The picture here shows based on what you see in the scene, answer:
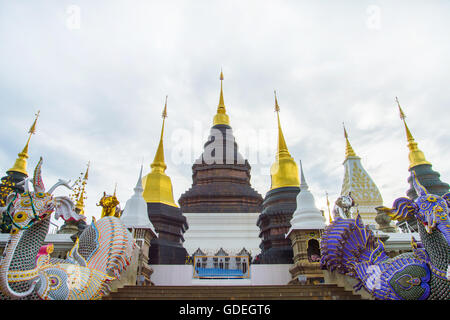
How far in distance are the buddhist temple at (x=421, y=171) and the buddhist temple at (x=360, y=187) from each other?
2.60 m

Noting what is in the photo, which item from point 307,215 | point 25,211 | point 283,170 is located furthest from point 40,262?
point 283,170

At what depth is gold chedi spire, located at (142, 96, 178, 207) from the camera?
18478 millimetres

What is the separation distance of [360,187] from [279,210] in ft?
37.8

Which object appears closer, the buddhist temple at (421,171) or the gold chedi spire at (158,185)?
the gold chedi spire at (158,185)

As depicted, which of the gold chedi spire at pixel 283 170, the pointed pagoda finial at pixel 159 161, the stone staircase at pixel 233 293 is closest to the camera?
the stone staircase at pixel 233 293

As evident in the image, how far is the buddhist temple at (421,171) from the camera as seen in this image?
21.8 metres

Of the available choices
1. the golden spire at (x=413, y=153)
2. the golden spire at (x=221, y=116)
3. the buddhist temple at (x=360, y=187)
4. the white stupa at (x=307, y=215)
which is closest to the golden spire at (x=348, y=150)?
the buddhist temple at (x=360, y=187)

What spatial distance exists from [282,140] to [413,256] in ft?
56.6

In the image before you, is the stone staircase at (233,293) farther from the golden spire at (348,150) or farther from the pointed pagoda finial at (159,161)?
the golden spire at (348,150)
